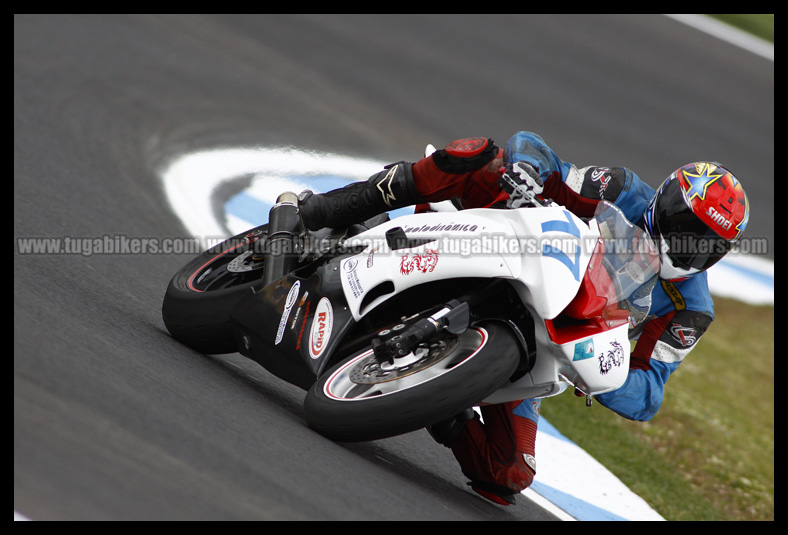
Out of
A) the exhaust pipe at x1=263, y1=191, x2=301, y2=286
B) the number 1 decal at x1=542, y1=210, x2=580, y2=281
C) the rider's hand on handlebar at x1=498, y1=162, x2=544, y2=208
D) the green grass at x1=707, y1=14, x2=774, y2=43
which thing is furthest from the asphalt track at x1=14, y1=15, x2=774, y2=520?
the rider's hand on handlebar at x1=498, y1=162, x2=544, y2=208

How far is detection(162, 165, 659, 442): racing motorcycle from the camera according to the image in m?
3.21

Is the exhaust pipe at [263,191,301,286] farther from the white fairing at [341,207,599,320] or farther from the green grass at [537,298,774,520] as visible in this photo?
the green grass at [537,298,774,520]

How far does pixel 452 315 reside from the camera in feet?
10.8

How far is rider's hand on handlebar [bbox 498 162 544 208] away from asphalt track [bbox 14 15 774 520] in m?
1.21

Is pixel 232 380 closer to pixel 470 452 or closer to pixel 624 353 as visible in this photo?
pixel 470 452

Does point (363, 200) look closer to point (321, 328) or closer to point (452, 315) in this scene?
point (321, 328)

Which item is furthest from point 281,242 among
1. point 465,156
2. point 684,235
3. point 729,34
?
point 729,34

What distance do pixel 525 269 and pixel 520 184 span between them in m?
0.40

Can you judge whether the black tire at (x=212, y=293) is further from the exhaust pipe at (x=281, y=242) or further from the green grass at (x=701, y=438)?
the green grass at (x=701, y=438)

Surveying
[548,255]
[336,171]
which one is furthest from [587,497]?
[336,171]

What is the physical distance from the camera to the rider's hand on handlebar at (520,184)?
3543 mm

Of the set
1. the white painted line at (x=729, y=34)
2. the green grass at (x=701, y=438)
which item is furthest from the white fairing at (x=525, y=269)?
the white painted line at (x=729, y=34)
